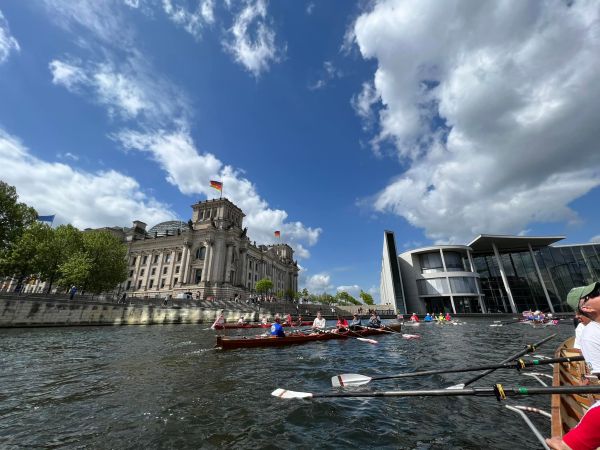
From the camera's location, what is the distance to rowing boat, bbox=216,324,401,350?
1780cm

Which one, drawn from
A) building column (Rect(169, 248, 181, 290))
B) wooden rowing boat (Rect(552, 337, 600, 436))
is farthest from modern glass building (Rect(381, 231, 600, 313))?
wooden rowing boat (Rect(552, 337, 600, 436))

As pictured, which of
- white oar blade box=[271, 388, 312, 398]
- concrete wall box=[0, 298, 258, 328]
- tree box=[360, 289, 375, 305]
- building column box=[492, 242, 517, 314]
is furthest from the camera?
tree box=[360, 289, 375, 305]

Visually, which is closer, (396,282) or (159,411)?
(159,411)

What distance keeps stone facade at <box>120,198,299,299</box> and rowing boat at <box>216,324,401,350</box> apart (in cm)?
5501

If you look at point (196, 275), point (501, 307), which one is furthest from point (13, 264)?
point (501, 307)

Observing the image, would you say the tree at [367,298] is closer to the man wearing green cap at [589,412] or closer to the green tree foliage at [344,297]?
the green tree foliage at [344,297]

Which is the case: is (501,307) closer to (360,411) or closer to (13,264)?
(360,411)

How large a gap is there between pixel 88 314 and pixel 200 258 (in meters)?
48.7

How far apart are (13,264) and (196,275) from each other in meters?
41.8

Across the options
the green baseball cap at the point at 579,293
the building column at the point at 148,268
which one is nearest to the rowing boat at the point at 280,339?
the green baseball cap at the point at 579,293

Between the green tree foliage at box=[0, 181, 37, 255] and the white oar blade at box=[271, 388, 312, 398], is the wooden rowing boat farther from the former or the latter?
the green tree foliage at box=[0, 181, 37, 255]

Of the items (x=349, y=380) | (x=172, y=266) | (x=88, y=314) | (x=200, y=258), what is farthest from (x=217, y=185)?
(x=349, y=380)

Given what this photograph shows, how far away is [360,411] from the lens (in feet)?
25.7

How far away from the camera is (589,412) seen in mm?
3385
